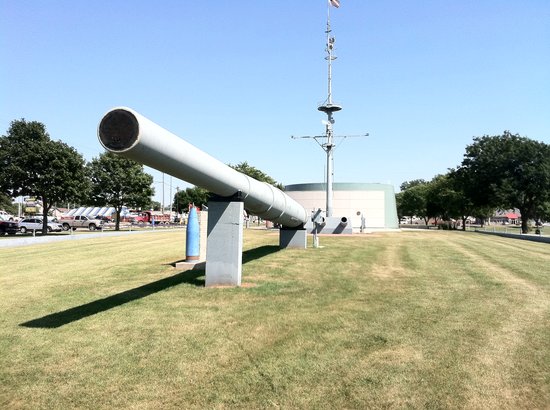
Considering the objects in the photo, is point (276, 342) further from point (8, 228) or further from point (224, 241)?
point (8, 228)

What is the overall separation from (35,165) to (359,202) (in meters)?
36.6

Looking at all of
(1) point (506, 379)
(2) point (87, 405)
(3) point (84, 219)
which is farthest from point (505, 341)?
(3) point (84, 219)

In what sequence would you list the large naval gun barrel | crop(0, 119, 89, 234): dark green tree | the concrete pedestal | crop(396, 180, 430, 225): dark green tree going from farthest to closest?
crop(396, 180, 430, 225): dark green tree < crop(0, 119, 89, 234): dark green tree < the concrete pedestal < the large naval gun barrel

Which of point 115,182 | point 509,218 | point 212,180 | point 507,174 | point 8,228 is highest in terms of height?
point 507,174

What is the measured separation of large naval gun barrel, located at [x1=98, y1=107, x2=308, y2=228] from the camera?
6.30 metres

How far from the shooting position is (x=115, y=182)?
4862cm

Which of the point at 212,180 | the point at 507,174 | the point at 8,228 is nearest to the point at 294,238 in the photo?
the point at 212,180

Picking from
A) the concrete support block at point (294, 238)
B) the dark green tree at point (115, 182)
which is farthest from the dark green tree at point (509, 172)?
the dark green tree at point (115, 182)

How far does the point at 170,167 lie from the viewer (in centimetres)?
759

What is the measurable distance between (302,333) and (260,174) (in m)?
75.8

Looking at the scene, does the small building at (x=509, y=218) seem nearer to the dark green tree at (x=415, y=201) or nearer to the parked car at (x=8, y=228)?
the dark green tree at (x=415, y=201)

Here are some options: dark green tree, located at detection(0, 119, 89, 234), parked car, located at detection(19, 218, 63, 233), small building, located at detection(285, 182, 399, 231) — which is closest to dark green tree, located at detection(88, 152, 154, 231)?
parked car, located at detection(19, 218, 63, 233)

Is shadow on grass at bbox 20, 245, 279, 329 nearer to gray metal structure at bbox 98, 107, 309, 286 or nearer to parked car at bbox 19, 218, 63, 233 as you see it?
gray metal structure at bbox 98, 107, 309, 286

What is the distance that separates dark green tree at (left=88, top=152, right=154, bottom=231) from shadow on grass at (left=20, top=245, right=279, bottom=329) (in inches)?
1518
